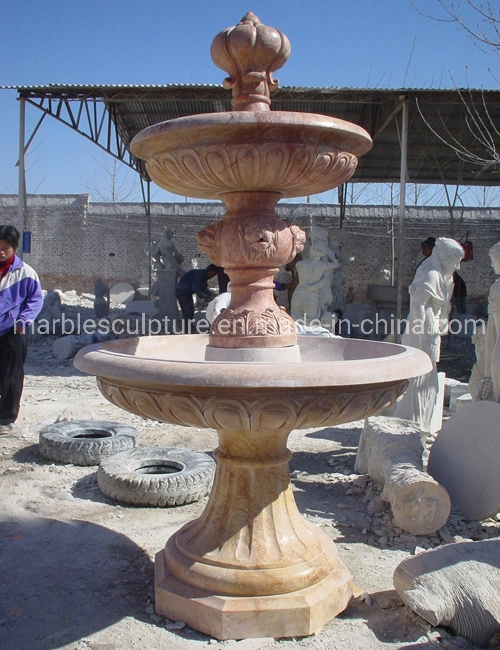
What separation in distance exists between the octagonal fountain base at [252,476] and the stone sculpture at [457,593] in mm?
323

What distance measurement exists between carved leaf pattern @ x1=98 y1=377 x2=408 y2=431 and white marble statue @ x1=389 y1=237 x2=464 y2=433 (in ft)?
10.7

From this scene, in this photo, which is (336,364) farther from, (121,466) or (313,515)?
(121,466)

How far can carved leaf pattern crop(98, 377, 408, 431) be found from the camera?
84.7 inches

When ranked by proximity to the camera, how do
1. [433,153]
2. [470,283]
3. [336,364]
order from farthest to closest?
[470,283] < [433,153] < [336,364]

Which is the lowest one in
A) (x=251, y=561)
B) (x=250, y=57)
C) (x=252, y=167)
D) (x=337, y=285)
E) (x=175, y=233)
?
(x=251, y=561)

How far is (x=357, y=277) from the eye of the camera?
Answer: 63.0 feet

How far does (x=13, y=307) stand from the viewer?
5082 millimetres

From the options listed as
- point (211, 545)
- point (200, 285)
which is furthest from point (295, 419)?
point (200, 285)

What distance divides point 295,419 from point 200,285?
34.3ft

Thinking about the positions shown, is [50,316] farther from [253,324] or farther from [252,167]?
[252,167]

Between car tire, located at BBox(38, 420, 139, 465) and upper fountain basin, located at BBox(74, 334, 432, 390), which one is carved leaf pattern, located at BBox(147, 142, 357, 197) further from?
car tire, located at BBox(38, 420, 139, 465)

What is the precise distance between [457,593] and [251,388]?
49.3 inches

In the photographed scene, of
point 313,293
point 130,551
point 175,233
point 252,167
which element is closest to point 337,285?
point 313,293

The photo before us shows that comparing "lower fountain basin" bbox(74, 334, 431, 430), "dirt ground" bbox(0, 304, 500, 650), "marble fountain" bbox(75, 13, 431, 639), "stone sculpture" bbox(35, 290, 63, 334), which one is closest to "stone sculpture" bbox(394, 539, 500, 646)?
"dirt ground" bbox(0, 304, 500, 650)
